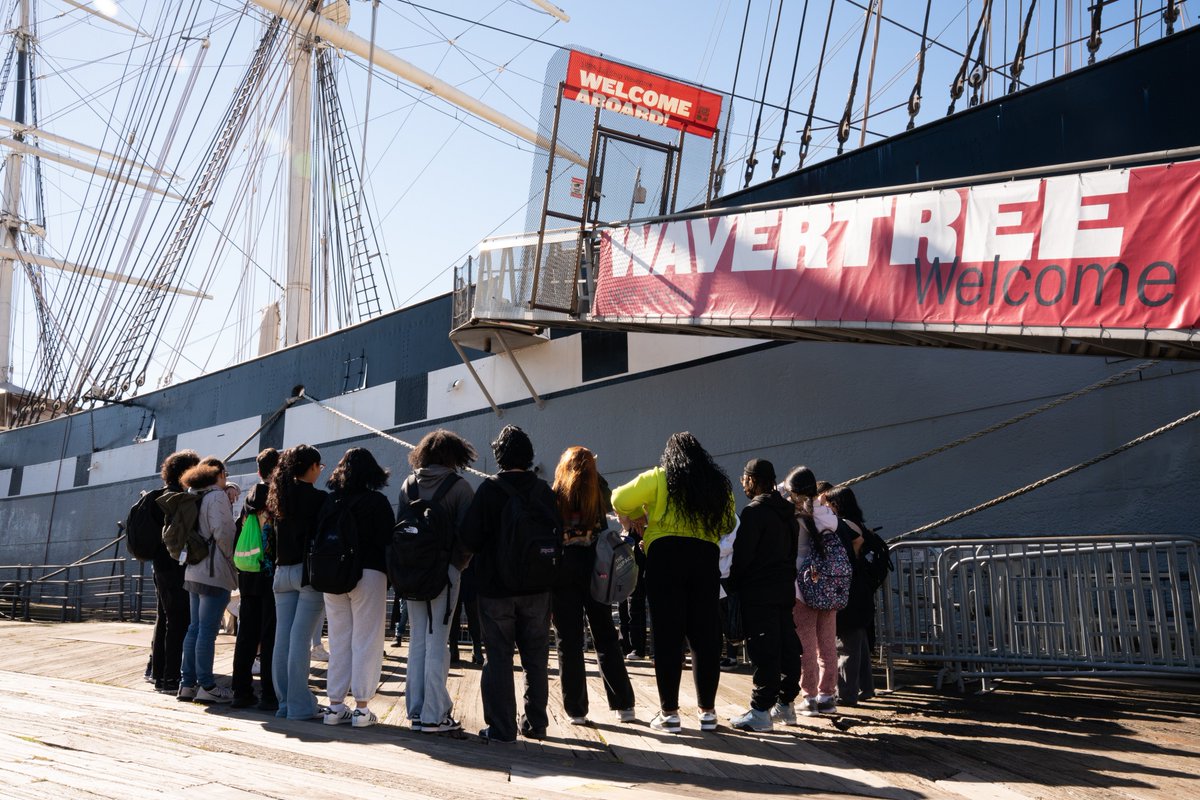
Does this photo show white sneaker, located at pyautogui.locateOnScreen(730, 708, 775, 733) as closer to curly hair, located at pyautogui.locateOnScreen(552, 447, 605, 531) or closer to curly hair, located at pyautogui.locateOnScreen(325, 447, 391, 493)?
curly hair, located at pyautogui.locateOnScreen(552, 447, 605, 531)

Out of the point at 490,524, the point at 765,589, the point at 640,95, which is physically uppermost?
the point at 640,95

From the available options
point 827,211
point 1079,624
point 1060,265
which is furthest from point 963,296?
point 1079,624

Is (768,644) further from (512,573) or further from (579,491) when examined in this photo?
(512,573)

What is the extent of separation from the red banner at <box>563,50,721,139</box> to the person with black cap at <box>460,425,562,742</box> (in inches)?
184

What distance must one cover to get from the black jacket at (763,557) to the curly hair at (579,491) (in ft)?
A: 2.31

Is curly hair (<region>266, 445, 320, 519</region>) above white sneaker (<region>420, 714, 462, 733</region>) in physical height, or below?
above

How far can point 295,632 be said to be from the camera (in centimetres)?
488

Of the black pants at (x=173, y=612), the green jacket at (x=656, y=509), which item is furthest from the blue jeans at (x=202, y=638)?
the green jacket at (x=656, y=509)

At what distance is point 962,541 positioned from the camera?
562 centimetres

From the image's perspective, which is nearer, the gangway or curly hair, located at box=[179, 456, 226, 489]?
the gangway

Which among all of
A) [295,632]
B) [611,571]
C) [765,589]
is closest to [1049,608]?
[765,589]

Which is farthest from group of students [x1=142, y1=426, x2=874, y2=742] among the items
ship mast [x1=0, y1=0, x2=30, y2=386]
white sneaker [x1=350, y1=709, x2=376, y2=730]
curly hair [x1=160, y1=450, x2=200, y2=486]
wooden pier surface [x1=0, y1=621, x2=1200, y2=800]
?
ship mast [x1=0, y1=0, x2=30, y2=386]

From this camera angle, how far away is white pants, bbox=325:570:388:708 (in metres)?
4.72

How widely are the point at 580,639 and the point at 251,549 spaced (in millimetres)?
1958
